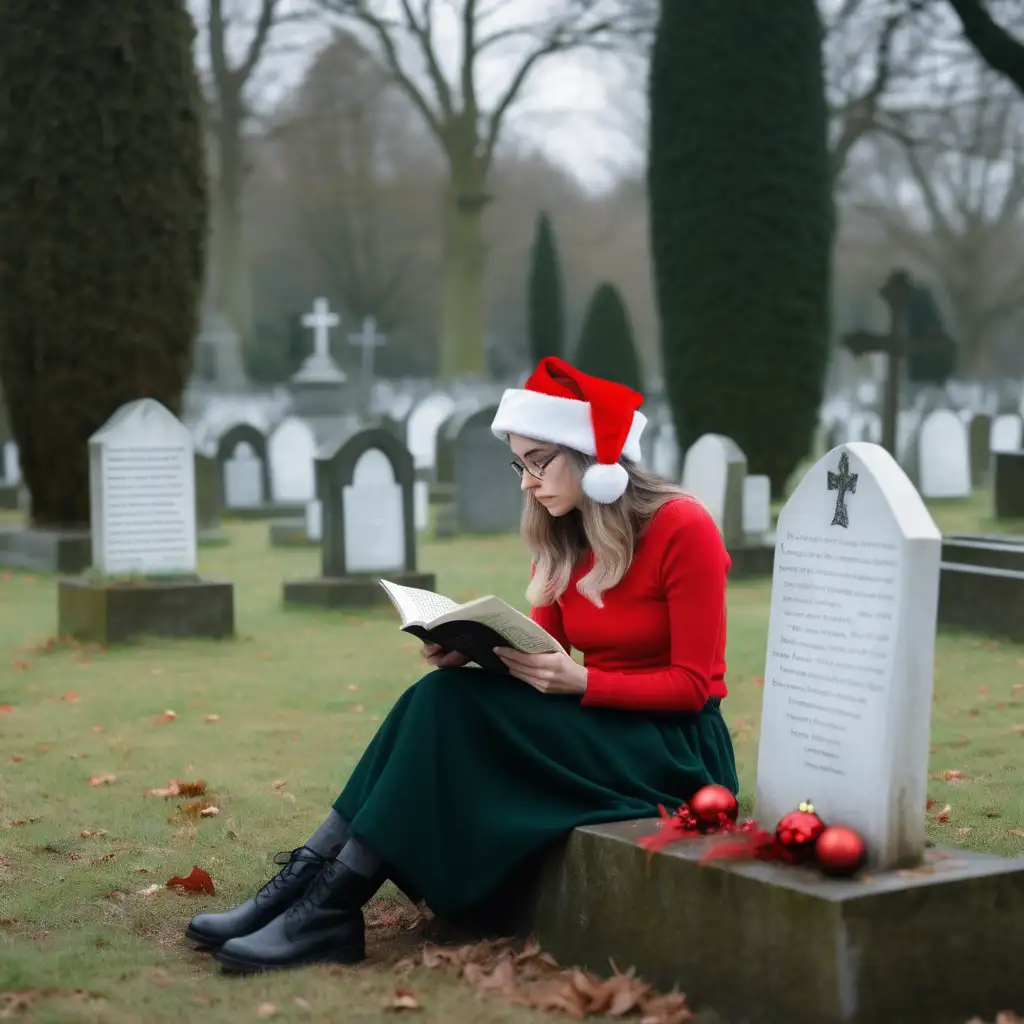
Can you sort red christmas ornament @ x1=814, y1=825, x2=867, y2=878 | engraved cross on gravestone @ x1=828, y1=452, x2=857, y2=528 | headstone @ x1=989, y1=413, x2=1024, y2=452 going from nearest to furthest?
1. red christmas ornament @ x1=814, y1=825, x2=867, y2=878
2. engraved cross on gravestone @ x1=828, y1=452, x2=857, y2=528
3. headstone @ x1=989, y1=413, x2=1024, y2=452

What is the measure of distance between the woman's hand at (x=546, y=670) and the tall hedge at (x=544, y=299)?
116 feet

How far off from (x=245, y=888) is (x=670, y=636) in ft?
5.07

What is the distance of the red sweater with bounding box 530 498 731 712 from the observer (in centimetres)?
374

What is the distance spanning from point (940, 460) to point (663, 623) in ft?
51.6

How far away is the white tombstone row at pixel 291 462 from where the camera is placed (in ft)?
60.4

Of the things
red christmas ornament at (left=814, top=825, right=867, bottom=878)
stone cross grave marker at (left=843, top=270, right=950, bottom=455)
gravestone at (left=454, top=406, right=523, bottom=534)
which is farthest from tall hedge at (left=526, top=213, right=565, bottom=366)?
red christmas ornament at (left=814, top=825, right=867, bottom=878)

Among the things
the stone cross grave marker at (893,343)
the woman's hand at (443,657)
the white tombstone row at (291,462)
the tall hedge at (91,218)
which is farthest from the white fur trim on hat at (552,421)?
the white tombstone row at (291,462)

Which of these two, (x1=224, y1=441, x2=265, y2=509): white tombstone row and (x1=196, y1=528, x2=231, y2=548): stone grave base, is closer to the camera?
(x1=196, y1=528, x2=231, y2=548): stone grave base

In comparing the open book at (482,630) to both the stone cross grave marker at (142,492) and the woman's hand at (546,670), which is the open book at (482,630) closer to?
the woman's hand at (546,670)

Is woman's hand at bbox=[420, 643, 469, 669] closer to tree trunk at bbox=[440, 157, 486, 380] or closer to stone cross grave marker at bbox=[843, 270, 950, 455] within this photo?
stone cross grave marker at bbox=[843, 270, 950, 455]

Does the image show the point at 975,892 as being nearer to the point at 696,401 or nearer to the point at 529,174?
the point at 696,401

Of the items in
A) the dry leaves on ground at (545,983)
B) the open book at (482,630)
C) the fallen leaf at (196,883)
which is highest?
the open book at (482,630)

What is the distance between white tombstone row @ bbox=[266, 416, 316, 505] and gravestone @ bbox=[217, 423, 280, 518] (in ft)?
0.51

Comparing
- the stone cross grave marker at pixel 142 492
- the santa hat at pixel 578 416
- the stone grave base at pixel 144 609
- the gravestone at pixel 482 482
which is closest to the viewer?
the santa hat at pixel 578 416
